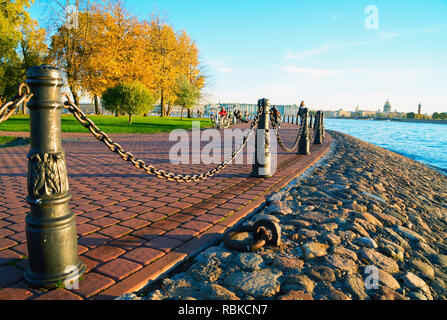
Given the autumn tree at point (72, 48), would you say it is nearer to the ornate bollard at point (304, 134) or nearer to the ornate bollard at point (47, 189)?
the ornate bollard at point (304, 134)

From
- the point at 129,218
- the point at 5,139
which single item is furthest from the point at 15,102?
the point at 5,139

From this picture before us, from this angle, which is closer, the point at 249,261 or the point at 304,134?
the point at 249,261

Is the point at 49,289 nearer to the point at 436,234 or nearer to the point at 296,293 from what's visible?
the point at 296,293

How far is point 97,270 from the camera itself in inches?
84.1

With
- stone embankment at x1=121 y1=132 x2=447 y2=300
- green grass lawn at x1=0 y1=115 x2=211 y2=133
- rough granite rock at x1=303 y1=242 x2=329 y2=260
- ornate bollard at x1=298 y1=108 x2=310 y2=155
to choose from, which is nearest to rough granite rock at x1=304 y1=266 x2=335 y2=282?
stone embankment at x1=121 y1=132 x2=447 y2=300

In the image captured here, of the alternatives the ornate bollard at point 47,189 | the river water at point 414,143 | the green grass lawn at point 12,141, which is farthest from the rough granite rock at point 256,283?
the river water at point 414,143

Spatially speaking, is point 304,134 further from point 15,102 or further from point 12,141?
point 12,141

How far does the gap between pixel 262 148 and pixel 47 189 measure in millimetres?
3760

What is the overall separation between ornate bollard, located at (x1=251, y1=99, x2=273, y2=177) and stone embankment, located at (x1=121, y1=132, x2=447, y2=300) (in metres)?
1.23

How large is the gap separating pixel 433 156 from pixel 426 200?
1376 centimetres

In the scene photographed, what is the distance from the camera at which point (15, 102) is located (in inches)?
67.2

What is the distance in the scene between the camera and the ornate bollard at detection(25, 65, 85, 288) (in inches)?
70.4

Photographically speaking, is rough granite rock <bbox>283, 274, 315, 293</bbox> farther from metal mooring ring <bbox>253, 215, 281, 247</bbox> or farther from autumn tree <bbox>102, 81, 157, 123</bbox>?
autumn tree <bbox>102, 81, 157, 123</bbox>

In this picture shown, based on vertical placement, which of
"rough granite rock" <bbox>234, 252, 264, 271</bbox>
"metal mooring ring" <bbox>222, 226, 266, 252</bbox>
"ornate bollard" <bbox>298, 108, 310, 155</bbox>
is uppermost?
"ornate bollard" <bbox>298, 108, 310, 155</bbox>
